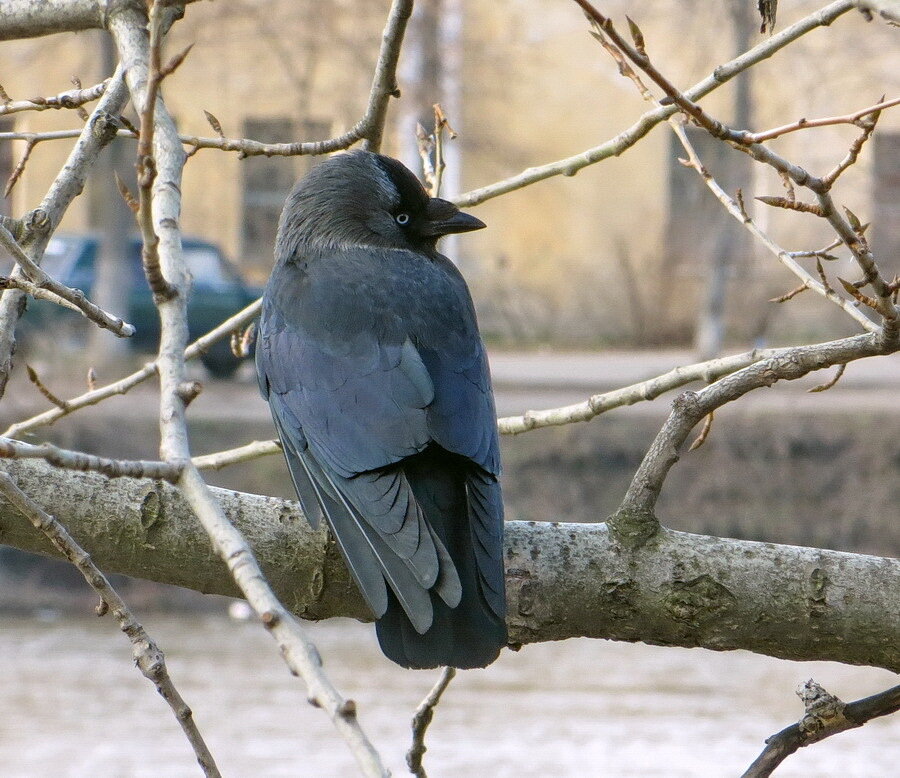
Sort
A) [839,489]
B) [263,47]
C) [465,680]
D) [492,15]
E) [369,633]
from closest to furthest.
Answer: [465,680] → [369,633] → [839,489] → [263,47] → [492,15]

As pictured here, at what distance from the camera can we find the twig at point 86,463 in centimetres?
154

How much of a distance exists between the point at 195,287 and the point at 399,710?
29.3ft

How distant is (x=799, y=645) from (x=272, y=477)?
36.3 feet

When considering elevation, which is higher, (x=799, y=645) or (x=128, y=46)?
(x=128, y=46)

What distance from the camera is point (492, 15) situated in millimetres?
22812

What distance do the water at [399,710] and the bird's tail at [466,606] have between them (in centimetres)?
652

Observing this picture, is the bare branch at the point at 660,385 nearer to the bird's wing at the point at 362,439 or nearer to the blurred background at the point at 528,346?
the bird's wing at the point at 362,439

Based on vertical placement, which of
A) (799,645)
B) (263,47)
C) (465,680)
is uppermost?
(263,47)

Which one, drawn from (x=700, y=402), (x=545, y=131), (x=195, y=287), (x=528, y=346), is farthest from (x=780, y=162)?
(x=545, y=131)

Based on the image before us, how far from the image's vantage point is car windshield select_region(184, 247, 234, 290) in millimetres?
17922

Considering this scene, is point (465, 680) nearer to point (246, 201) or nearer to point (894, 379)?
point (894, 379)

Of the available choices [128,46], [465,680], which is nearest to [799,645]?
[128,46]

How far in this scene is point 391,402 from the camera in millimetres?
2945

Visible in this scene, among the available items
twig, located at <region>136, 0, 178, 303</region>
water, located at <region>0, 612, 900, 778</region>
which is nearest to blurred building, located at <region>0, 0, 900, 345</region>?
water, located at <region>0, 612, 900, 778</region>
